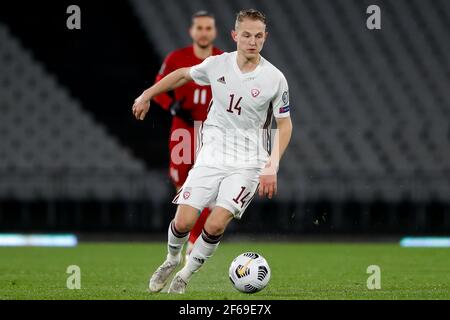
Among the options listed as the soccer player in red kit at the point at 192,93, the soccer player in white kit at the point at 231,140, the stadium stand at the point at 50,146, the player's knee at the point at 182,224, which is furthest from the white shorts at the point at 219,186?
the stadium stand at the point at 50,146

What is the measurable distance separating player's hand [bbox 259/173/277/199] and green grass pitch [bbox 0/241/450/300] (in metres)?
0.70

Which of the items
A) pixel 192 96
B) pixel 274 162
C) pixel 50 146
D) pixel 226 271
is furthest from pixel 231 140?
pixel 50 146

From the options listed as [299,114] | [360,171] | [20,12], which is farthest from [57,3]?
[360,171]

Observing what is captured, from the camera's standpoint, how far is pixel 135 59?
1980cm

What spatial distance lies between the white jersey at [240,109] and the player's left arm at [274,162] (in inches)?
3.3

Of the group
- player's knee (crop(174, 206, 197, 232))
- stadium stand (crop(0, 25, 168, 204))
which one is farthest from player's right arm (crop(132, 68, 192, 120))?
stadium stand (crop(0, 25, 168, 204))

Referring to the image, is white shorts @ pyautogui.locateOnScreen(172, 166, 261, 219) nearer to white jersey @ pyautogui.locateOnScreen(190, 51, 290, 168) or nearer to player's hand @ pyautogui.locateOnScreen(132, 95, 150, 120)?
white jersey @ pyautogui.locateOnScreen(190, 51, 290, 168)

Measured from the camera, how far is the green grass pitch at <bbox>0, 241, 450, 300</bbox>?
7.28 m

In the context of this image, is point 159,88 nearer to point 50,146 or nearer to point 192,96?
point 192,96

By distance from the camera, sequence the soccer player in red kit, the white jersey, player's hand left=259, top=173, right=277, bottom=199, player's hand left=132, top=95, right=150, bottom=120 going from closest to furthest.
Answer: player's hand left=259, top=173, right=277, bottom=199 → player's hand left=132, top=95, right=150, bottom=120 → the white jersey → the soccer player in red kit

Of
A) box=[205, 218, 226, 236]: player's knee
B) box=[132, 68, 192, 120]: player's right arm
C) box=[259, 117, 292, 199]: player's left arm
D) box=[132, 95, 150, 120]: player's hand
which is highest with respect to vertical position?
box=[132, 68, 192, 120]: player's right arm

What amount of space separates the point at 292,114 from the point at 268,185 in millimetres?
12005

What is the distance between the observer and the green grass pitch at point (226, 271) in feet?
23.9

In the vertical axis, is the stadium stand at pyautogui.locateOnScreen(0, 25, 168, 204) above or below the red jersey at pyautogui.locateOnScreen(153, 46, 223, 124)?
below
